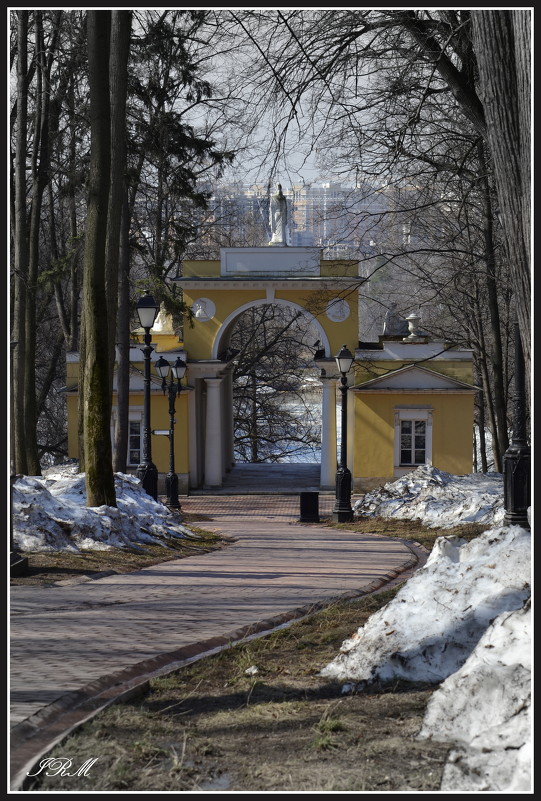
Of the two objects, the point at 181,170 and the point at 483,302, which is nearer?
the point at 181,170

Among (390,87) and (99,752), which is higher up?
(390,87)

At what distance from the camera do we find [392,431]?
32.0m

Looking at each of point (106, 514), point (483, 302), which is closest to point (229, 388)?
point (483, 302)

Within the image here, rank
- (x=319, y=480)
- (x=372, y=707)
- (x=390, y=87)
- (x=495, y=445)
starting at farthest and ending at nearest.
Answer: (x=319, y=480)
(x=495, y=445)
(x=390, y=87)
(x=372, y=707)

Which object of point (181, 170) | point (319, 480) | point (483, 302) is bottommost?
point (319, 480)

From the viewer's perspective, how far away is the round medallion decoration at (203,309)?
33.1 m

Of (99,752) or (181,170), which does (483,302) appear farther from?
(99,752)

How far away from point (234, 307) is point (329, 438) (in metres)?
5.21

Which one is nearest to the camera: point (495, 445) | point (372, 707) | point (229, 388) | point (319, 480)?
point (372, 707)

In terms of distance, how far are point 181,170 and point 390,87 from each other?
61.1 feet

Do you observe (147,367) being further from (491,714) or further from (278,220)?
(491,714)

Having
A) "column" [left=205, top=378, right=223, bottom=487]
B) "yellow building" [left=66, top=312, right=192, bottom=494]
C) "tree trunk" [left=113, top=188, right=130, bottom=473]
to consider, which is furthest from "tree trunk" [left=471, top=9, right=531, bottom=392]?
"column" [left=205, top=378, right=223, bottom=487]

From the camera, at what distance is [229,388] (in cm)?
3856

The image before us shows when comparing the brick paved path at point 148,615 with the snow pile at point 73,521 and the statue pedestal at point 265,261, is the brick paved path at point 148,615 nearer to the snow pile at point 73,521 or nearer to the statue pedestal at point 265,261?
the snow pile at point 73,521
